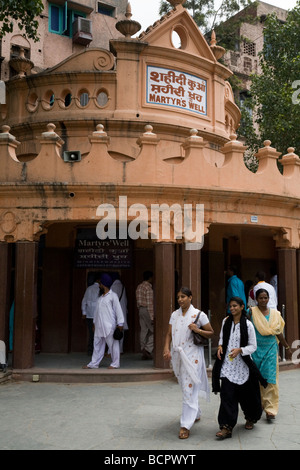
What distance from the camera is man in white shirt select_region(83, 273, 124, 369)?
8.73m

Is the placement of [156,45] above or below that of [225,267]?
above


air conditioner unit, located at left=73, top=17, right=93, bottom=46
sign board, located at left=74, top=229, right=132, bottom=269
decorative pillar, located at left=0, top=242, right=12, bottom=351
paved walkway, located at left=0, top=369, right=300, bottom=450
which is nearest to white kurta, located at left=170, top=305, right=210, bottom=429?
paved walkway, located at left=0, top=369, right=300, bottom=450

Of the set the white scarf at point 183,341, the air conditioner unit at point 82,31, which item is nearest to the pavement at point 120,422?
the white scarf at point 183,341

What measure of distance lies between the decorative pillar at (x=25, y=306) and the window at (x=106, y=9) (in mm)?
18630

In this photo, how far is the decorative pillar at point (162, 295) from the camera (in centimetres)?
855

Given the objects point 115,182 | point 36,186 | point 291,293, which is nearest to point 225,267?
point 291,293

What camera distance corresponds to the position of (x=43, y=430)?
574cm

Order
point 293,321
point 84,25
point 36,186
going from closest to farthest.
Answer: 1. point 36,186
2. point 293,321
3. point 84,25

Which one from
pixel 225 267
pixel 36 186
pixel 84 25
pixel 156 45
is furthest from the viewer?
pixel 84 25

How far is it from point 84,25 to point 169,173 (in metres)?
15.5

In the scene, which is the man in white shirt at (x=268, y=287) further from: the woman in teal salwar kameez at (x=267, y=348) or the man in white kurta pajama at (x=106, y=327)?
the man in white kurta pajama at (x=106, y=327)

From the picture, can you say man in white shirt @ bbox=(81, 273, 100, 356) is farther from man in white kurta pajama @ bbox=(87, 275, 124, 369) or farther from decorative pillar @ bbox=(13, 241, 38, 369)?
decorative pillar @ bbox=(13, 241, 38, 369)

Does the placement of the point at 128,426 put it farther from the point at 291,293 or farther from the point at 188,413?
the point at 291,293

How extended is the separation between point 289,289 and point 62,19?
17.8m
